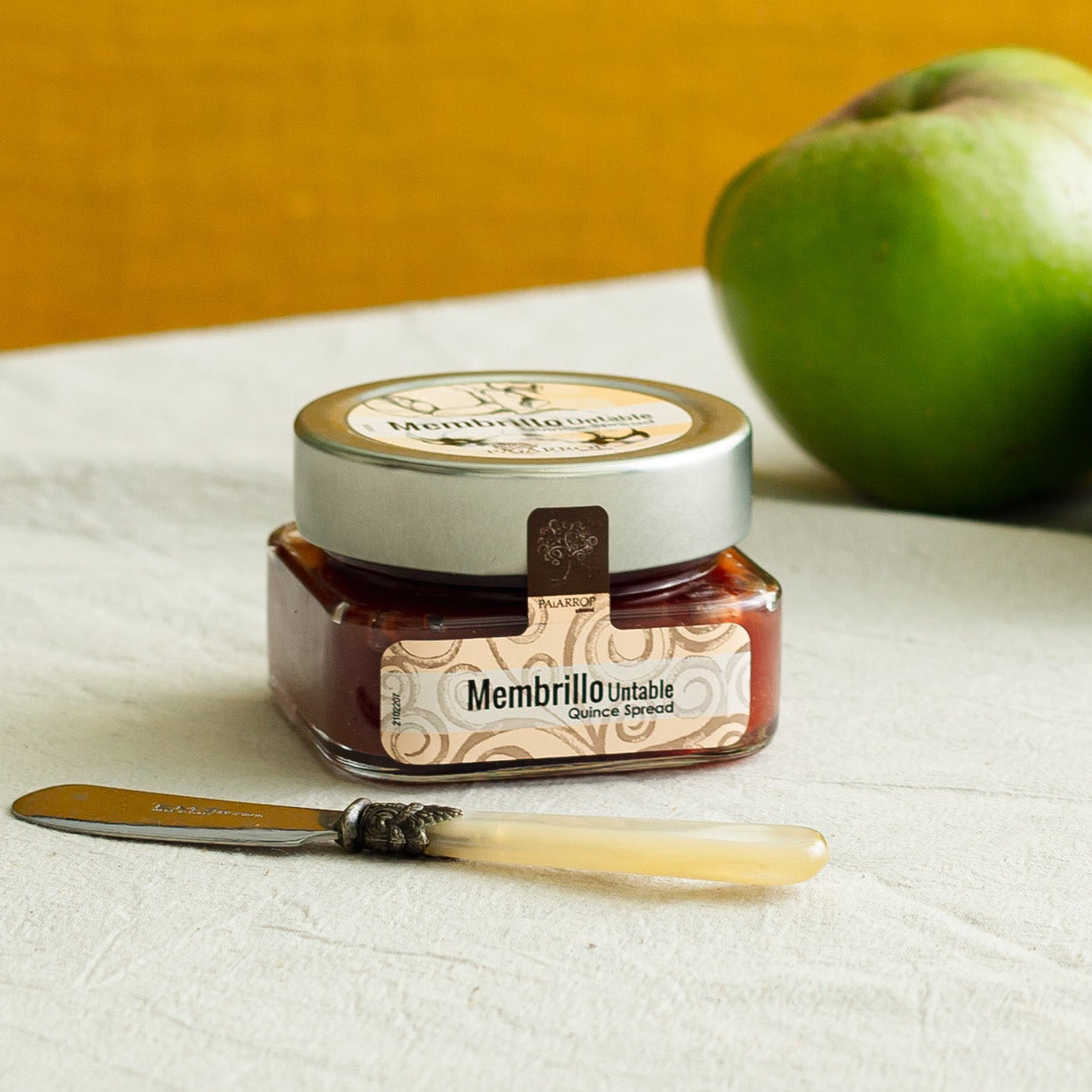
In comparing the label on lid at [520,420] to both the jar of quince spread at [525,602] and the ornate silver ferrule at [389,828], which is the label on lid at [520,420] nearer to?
the jar of quince spread at [525,602]

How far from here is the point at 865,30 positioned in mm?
2105

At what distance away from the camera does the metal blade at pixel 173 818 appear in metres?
0.45

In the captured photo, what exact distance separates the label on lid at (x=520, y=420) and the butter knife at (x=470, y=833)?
0.37 ft

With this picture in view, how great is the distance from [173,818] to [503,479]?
0.14m

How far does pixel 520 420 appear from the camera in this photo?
1.73 ft

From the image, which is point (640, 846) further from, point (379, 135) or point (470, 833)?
point (379, 135)

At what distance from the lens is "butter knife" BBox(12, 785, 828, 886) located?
0.43 metres

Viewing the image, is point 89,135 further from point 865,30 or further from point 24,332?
point 865,30

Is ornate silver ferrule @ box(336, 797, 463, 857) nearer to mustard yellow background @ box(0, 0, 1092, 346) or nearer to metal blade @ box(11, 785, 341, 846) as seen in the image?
metal blade @ box(11, 785, 341, 846)

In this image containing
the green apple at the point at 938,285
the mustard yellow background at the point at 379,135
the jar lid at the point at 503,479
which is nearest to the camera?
the jar lid at the point at 503,479

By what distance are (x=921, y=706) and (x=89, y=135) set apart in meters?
1.52

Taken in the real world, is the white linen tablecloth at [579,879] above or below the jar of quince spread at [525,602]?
below

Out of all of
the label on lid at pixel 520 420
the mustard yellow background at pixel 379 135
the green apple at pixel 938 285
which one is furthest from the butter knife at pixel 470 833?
the mustard yellow background at pixel 379 135

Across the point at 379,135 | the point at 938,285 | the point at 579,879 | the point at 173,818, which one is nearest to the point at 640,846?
the point at 579,879
